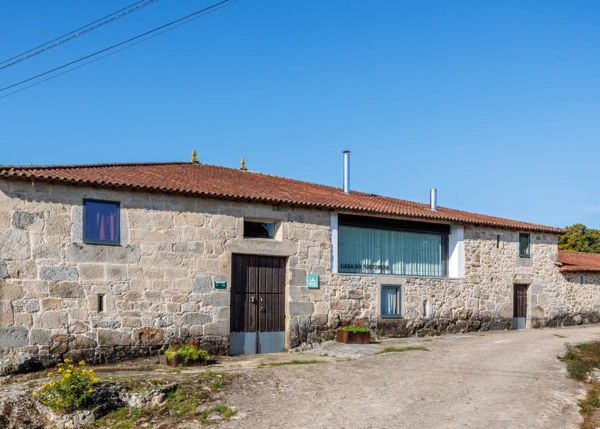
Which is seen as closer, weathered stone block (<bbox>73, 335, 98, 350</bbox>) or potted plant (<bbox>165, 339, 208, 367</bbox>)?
weathered stone block (<bbox>73, 335, 98, 350</bbox>)

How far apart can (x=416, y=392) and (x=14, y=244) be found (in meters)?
8.20

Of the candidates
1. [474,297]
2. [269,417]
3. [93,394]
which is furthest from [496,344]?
[93,394]

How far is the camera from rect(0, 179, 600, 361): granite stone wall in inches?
523

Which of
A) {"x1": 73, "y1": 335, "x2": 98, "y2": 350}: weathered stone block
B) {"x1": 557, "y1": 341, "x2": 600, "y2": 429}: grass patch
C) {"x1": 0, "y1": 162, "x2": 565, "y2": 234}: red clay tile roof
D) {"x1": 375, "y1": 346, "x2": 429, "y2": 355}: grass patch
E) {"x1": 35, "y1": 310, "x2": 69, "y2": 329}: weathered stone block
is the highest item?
{"x1": 0, "y1": 162, "x2": 565, "y2": 234}: red clay tile roof

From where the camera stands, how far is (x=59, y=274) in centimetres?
1362

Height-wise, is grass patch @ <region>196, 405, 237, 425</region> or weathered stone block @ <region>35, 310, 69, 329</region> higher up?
weathered stone block @ <region>35, 310, 69, 329</region>

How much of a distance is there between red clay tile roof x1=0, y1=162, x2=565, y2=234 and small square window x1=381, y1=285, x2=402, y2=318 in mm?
2101

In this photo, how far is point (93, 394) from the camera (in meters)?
10.6

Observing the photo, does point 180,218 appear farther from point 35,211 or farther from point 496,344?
point 496,344

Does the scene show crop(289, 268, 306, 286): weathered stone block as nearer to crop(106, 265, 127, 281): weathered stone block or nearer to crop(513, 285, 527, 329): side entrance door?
crop(106, 265, 127, 281): weathered stone block

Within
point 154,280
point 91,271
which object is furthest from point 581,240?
point 91,271

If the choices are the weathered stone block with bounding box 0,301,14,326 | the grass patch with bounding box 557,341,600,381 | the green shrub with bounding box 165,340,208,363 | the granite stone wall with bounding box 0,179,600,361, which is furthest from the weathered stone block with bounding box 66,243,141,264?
the grass patch with bounding box 557,341,600,381

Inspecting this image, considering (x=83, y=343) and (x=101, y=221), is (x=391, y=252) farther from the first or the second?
(x=83, y=343)

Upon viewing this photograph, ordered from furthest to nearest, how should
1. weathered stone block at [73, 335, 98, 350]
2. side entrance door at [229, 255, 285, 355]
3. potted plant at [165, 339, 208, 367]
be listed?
→ side entrance door at [229, 255, 285, 355]
potted plant at [165, 339, 208, 367]
weathered stone block at [73, 335, 98, 350]
